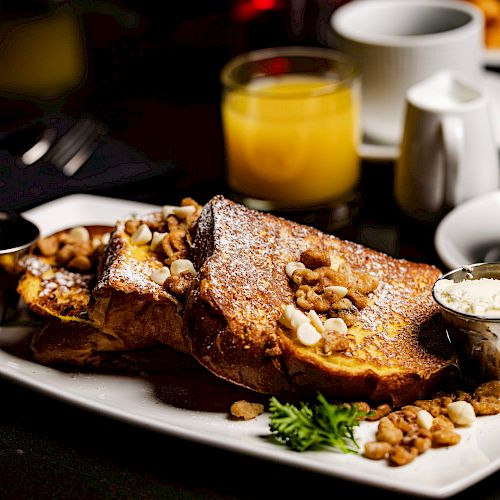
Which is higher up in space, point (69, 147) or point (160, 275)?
point (160, 275)

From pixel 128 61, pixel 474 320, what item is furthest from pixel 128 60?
pixel 474 320

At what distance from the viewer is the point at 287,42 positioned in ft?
11.4

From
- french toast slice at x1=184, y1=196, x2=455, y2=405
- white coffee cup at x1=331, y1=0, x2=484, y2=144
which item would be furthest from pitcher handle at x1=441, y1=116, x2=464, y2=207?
french toast slice at x1=184, y1=196, x2=455, y2=405

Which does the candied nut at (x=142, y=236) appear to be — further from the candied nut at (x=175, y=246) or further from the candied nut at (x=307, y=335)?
the candied nut at (x=307, y=335)

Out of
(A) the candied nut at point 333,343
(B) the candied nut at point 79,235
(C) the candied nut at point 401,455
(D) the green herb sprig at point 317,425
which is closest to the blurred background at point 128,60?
(B) the candied nut at point 79,235

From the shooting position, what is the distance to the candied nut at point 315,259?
5.91 feet

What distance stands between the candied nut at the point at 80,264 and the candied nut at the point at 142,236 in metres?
0.14

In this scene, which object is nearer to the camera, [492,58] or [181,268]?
[181,268]

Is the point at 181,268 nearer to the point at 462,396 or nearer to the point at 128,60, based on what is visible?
the point at 462,396

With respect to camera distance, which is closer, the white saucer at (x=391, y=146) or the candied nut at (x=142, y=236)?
the candied nut at (x=142, y=236)

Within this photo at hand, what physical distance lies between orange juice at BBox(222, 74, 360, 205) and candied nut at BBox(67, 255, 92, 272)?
762 mm

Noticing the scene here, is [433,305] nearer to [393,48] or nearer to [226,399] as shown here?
[226,399]

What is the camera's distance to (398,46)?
9.12 ft

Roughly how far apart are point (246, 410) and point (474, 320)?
431 millimetres
